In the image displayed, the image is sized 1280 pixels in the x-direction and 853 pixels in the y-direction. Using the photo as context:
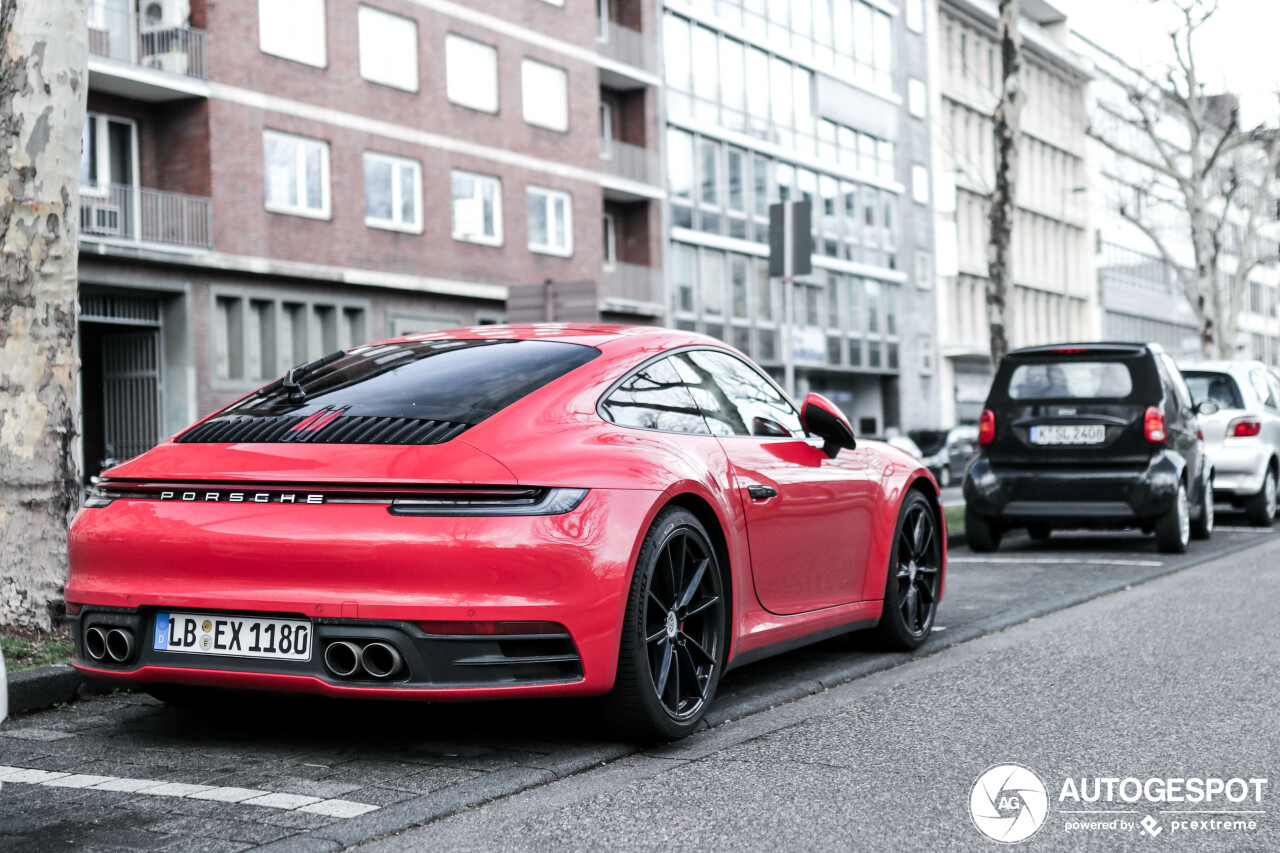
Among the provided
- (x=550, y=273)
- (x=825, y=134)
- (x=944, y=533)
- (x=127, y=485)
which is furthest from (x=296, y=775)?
(x=825, y=134)

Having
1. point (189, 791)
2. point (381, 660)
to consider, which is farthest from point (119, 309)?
point (381, 660)

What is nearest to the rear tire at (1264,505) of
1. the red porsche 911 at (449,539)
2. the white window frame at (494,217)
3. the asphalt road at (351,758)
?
the asphalt road at (351,758)

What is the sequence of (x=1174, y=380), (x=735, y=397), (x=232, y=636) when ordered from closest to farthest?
(x=232, y=636) < (x=735, y=397) < (x=1174, y=380)

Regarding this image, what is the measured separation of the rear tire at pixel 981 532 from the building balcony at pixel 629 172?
2238 cm

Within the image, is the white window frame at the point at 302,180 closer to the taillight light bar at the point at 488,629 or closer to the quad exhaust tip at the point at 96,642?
the quad exhaust tip at the point at 96,642

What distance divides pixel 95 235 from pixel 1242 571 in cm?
1766

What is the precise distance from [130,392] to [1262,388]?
17162 mm

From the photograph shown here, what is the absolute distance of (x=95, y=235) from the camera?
890 inches

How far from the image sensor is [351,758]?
186 inches

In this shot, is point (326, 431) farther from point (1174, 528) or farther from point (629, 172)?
point (629, 172)

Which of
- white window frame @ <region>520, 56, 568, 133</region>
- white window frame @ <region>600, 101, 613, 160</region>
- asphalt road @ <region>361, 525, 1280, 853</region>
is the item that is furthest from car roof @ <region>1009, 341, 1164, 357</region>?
white window frame @ <region>600, 101, 613, 160</region>

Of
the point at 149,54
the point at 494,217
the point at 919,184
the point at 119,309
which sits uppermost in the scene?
the point at 919,184

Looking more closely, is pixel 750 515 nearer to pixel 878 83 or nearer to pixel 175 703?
pixel 175 703

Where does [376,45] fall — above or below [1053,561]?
above
